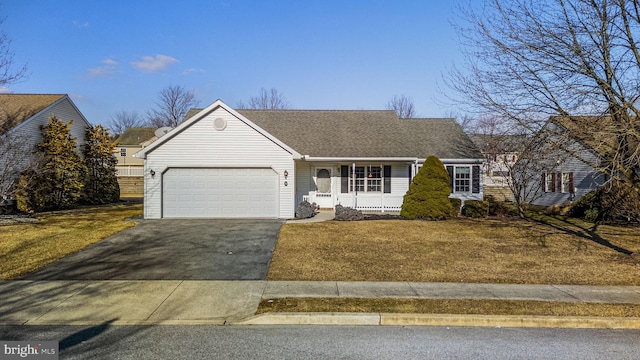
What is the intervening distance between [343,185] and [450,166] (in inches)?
231

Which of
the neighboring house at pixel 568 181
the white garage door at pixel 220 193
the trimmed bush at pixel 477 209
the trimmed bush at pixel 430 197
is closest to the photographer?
the white garage door at pixel 220 193

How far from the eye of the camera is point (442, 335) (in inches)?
226

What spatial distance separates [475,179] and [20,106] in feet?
84.1

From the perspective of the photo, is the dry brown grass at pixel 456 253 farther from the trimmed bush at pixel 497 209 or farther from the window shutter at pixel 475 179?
the window shutter at pixel 475 179

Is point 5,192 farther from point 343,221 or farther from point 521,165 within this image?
point 521,165

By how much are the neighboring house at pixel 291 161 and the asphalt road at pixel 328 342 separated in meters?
11.0

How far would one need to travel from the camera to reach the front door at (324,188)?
20656 mm

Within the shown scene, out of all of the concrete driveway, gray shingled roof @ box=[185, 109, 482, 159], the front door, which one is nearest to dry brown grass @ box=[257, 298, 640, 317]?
the concrete driveway

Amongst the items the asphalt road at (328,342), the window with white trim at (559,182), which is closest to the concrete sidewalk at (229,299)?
the asphalt road at (328,342)

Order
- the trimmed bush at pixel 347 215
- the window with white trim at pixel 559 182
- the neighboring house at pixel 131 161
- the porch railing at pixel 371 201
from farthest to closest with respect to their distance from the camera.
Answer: the neighboring house at pixel 131 161 → the window with white trim at pixel 559 182 → the porch railing at pixel 371 201 → the trimmed bush at pixel 347 215

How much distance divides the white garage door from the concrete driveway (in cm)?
175

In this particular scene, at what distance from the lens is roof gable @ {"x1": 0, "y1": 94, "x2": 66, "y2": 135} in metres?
20.3

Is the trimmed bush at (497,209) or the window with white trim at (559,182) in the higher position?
the window with white trim at (559,182)

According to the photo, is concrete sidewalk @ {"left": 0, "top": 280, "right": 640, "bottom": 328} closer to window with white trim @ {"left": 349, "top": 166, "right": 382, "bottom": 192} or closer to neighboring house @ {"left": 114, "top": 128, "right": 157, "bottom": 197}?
window with white trim @ {"left": 349, "top": 166, "right": 382, "bottom": 192}
